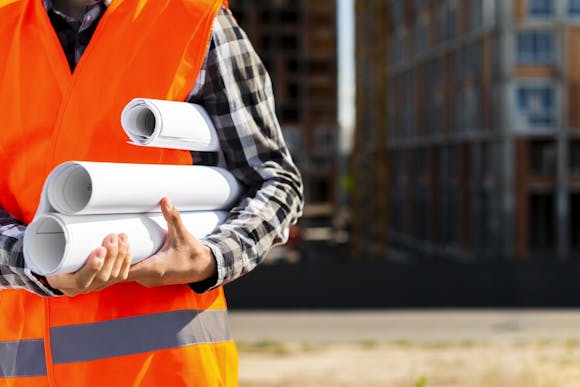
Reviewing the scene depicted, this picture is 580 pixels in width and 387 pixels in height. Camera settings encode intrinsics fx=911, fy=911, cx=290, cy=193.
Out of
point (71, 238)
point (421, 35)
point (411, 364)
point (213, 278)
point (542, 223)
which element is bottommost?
point (411, 364)

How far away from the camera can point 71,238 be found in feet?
4.65

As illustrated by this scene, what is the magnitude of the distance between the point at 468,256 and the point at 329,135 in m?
23.9

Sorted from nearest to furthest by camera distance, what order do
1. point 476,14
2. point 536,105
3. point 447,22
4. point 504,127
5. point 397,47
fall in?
point 536,105 → point 504,127 → point 476,14 → point 447,22 → point 397,47

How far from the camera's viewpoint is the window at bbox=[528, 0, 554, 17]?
39.0m

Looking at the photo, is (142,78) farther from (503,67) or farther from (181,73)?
(503,67)

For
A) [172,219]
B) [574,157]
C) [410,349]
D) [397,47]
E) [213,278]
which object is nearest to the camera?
[172,219]

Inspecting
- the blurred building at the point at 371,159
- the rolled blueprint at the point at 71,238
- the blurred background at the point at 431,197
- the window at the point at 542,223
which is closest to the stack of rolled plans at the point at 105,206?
the rolled blueprint at the point at 71,238

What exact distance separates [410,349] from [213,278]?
1639 centimetres

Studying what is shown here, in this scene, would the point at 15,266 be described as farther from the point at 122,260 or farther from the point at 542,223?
the point at 542,223

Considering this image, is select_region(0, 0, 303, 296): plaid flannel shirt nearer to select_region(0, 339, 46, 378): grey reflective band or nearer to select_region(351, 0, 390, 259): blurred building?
select_region(0, 339, 46, 378): grey reflective band

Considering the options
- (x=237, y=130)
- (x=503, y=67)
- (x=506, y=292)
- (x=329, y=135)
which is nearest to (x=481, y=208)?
(x=503, y=67)

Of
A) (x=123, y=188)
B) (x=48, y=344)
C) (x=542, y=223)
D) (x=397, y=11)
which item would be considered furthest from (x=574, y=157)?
(x=123, y=188)

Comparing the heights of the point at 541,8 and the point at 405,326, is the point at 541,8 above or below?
above

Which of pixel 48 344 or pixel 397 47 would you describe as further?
pixel 397 47
